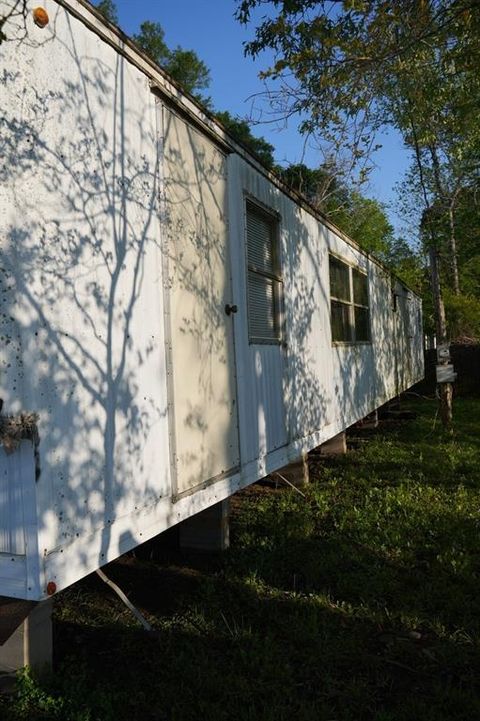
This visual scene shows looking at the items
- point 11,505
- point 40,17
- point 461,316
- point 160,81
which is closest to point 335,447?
point 160,81

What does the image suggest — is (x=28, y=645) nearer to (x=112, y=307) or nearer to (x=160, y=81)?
(x=112, y=307)

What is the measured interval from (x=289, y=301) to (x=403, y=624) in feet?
9.88

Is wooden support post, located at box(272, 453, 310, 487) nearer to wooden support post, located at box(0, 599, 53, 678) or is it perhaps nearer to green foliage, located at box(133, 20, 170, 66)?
wooden support post, located at box(0, 599, 53, 678)

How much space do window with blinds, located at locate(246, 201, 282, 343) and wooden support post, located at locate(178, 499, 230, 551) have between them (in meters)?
1.35

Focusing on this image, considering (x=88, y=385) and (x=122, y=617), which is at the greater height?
(x=88, y=385)

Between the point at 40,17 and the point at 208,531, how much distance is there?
3.58 m

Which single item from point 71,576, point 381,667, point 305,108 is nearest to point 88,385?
point 71,576

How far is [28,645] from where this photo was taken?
9.43 ft

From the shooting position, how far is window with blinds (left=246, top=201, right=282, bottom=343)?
483 centimetres

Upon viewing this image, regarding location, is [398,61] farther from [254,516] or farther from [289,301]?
[254,516]

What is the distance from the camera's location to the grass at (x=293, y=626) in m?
2.83

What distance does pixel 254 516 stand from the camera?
566 centimetres

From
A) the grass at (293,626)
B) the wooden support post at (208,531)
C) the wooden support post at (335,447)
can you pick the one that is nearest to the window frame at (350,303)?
the wooden support post at (335,447)

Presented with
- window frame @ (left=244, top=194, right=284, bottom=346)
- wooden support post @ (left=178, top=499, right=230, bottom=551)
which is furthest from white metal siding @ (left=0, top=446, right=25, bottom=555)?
window frame @ (left=244, top=194, right=284, bottom=346)
